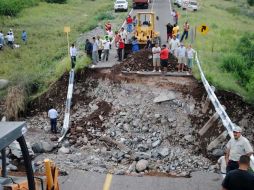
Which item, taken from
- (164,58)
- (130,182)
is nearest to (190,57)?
(164,58)

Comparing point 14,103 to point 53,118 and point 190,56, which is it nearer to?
point 53,118

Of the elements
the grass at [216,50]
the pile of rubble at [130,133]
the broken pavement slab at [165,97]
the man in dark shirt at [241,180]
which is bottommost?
the pile of rubble at [130,133]

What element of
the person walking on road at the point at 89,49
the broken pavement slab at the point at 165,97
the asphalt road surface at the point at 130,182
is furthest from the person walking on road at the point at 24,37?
the asphalt road surface at the point at 130,182

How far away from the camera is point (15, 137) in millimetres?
7941

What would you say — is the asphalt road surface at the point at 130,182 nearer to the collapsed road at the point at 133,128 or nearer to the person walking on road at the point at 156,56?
the collapsed road at the point at 133,128

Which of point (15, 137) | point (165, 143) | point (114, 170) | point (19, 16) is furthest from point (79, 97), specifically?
point (19, 16)

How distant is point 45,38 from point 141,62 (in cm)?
1560

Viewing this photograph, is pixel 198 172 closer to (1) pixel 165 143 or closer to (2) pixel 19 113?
(1) pixel 165 143

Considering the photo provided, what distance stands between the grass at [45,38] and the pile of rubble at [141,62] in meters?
2.03

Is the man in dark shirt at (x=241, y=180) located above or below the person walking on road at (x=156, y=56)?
above

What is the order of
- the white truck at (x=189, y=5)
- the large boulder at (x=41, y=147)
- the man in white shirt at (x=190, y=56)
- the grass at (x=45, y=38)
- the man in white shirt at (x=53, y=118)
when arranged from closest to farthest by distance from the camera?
the large boulder at (x=41, y=147), the man in white shirt at (x=53, y=118), the man in white shirt at (x=190, y=56), the grass at (x=45, y=38), the white truck at (x=189, y=5)

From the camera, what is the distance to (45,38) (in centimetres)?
3822

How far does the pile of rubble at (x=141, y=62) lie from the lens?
23875 millimetres

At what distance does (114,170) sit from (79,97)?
8.18 m
